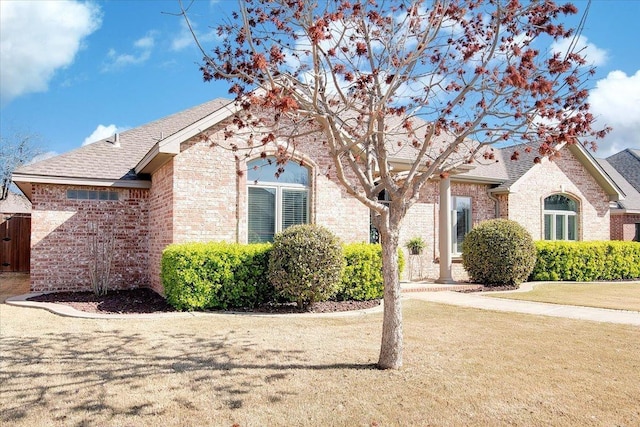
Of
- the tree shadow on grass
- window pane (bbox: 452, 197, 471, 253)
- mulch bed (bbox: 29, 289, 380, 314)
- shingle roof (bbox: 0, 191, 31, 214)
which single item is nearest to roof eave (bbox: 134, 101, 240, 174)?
mulch bed (bbox: 29, 289, 380, 314)

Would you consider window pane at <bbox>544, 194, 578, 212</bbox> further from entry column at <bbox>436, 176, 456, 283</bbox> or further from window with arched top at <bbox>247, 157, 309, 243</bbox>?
window with arched top at <bbox>247, 157, 309, 243</bbox>

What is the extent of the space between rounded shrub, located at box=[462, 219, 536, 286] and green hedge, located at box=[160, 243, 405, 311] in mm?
5602

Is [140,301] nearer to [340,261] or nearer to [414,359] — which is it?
[340,261]

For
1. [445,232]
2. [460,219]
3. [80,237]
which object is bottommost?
[80,237]

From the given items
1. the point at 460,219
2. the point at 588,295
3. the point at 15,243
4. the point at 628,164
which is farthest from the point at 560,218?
the point at 15,243

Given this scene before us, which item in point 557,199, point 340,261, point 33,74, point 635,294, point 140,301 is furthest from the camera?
point 33,74

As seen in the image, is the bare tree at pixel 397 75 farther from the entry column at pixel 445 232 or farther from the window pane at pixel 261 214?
the entry column at pixel 445 232

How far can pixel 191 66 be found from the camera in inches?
242

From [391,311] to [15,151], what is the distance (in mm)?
38441

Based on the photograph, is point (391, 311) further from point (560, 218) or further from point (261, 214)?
point (560, 218)

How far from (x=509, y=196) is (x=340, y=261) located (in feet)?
33.1

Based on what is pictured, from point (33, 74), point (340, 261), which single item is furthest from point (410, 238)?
point (33, 74)

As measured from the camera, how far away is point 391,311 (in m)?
5.52

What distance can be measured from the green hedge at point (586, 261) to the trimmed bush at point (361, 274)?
25.1 feet
